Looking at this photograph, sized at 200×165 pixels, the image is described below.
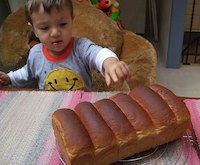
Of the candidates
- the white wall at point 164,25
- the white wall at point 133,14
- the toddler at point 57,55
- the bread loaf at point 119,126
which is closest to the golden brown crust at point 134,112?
the bread loaf at point 119,126

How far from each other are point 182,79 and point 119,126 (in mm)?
1330

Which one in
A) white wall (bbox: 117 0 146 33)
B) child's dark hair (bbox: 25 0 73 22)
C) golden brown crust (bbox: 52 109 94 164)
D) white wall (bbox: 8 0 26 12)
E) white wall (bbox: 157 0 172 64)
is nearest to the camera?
golden brown crust (bbox: 52 109 94 164)

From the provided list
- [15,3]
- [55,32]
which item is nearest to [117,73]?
[55,32]

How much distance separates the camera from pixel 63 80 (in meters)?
0.80

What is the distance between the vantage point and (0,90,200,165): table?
18.3 inches

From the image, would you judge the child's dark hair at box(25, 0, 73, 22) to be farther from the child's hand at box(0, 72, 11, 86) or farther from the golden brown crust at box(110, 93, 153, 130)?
the golden brown crust at box(110, 93, 153, 130)

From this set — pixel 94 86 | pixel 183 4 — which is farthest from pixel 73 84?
pixel 183 4

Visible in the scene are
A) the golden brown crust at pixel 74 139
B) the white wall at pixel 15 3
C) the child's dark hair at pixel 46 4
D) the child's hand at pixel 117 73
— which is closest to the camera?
the golden brown crust at pixel 74 139

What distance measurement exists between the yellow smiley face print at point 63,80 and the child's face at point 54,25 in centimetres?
7

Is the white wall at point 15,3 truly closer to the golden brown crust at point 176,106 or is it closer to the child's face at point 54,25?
the child's face at point 54,25

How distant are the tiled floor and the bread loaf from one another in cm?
110

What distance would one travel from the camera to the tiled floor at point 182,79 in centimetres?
157

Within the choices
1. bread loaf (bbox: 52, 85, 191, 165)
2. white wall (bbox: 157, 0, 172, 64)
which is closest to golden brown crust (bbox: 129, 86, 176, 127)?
bread loaf (bbox: 52, 85, 191, 165)

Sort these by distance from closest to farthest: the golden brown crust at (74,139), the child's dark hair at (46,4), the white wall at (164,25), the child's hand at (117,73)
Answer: the golden brown crust at (74,139)
the child's hand at (117,73)
the child's dark hair at (46,4)
the white wall at (164,25)
